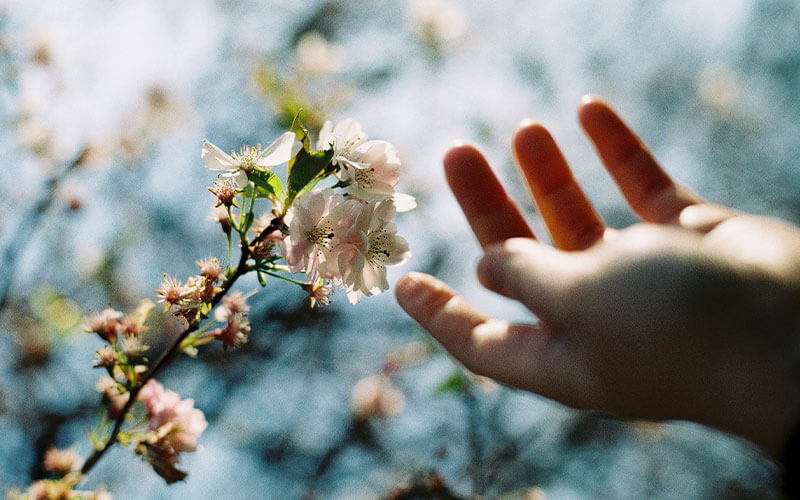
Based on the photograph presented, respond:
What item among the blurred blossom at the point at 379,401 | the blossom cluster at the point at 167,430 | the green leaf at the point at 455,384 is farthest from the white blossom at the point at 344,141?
the blurred blossom at the point at 379,401

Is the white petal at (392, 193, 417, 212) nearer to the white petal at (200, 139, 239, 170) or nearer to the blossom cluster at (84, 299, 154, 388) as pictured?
the white petal at (200, 139, 239, 170)

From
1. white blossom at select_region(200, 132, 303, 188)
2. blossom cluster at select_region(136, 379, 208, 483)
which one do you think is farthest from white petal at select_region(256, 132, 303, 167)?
blossom cluster at select_region(136, 379, 208, 483)

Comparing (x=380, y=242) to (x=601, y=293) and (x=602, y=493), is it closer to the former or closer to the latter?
(x=601, y=293)

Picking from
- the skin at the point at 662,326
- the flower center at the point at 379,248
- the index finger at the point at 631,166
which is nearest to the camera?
the skin at the point at 662,326

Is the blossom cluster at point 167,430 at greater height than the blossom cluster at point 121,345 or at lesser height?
lesser

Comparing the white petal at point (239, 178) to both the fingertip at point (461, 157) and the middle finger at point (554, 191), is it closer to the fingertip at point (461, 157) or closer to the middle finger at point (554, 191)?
the fingertip at point (461, 157)

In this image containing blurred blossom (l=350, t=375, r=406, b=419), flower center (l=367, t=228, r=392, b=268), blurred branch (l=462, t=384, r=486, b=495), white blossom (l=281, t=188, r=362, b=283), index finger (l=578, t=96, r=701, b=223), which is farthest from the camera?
blurred blossom (l=350, t=375, r=406, b=419)

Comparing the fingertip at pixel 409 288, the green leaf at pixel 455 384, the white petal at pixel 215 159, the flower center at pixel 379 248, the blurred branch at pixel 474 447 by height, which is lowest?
the blurred branch at pixel 474 447

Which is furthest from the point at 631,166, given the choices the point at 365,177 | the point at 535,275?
the point at 365,177
